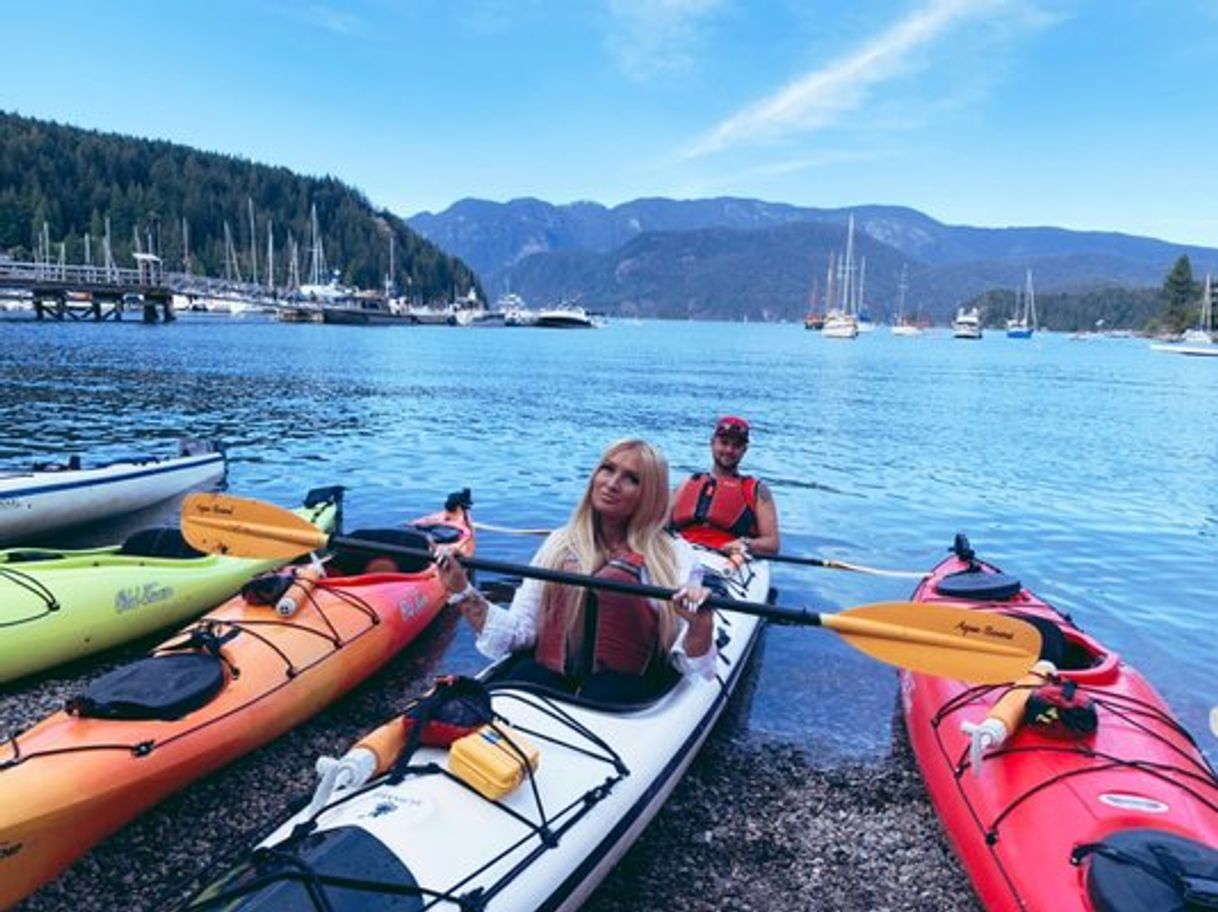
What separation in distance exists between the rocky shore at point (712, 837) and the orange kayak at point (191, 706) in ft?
0.76

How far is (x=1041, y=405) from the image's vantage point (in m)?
34.4

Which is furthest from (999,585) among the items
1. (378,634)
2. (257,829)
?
(257,829)

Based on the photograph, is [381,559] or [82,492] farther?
[82,492]

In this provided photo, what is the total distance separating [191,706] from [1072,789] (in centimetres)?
466

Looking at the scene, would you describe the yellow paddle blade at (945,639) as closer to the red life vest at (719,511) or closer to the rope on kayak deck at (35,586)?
the red life vest at (719,511)

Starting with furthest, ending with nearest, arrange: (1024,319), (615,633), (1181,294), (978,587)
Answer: (1024,319)
(1181,294)
(978,587)
(615,633)

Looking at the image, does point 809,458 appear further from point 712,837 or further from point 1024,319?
point 1024,319

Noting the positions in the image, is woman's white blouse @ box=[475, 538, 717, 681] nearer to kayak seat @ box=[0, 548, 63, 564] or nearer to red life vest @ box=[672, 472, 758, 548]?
red life vest @ box=[672, 472, 758, 548]

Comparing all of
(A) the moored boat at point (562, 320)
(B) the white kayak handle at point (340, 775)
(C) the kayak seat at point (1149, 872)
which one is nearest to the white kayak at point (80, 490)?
(B) the white kayak handle at point (340, 775)

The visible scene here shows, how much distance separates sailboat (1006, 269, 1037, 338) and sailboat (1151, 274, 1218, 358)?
2591 cm

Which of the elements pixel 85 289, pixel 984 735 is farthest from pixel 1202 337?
pixel 984 735

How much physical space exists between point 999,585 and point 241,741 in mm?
5712

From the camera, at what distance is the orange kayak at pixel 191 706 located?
3896 millimetres

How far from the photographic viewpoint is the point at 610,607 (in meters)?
4.52
